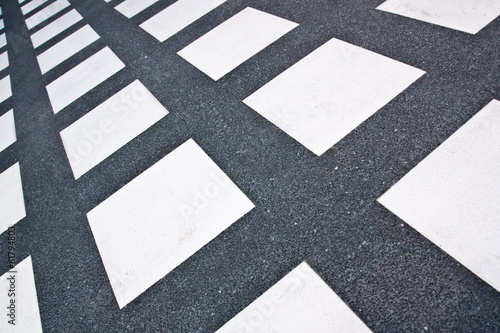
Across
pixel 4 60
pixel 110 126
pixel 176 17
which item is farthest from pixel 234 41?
pixel 4 60

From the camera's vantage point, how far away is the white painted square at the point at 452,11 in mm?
1176

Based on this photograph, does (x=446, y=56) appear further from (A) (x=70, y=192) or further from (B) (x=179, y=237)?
(A) (x=70, y=192)

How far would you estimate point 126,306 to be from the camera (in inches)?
34.4

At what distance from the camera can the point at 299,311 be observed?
718 mm

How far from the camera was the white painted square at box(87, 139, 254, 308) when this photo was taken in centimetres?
92

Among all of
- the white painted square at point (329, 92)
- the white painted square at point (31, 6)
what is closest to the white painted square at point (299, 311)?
the white painted square at point (329, 92)

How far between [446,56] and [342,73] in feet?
1.20

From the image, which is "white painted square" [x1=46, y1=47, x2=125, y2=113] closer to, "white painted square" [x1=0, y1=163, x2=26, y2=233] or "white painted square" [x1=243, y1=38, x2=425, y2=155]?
"white painted square" [x1=0, y1=163, x2=26, y2=233]

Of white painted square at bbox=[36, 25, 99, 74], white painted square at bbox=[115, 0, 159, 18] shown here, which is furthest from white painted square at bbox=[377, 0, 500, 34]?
white painted square at bbox=[36, 25, 99, 74]

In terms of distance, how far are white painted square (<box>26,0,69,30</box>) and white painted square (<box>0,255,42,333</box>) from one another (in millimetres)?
2514

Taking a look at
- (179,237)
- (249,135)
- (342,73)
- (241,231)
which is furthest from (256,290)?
(342,73)

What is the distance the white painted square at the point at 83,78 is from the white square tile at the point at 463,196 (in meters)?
1.61

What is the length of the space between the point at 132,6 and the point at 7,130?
4.00 ft

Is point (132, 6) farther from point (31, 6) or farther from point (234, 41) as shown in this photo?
point (31, 6)
